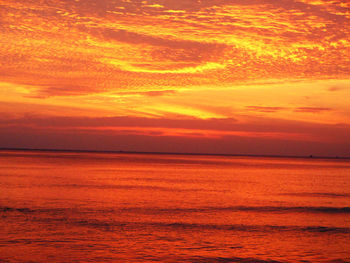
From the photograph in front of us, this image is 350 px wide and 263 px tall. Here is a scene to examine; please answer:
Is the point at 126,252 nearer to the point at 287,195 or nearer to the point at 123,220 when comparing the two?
the point at 123,220

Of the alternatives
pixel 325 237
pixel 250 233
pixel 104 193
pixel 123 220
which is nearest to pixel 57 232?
pixel 123 220

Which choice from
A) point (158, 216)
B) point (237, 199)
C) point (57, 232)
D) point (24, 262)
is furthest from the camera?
point (237, 199)

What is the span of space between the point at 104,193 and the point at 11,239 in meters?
21.7

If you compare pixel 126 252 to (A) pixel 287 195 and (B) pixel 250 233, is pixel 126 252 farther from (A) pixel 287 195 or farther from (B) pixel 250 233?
(A) pixel 287 195

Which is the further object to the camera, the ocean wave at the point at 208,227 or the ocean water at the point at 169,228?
the ocean wave at the point at 208,227

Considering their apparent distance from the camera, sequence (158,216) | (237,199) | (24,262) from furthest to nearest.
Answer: (237,199) → (158,216) → (24,262)

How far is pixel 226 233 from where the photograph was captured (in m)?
24.9

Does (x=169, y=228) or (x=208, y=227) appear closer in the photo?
(x=169, y=228)

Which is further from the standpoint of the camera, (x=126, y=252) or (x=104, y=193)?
(x=104, y=193)

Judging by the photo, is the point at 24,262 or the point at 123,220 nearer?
the point at 24,262

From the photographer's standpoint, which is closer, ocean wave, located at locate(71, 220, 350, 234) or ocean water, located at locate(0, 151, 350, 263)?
ocean water, located at locate(0, 151, 350, 263)

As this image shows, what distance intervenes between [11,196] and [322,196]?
2983cm

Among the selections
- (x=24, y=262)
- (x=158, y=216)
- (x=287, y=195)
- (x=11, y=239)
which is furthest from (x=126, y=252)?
(x=287, y=195)

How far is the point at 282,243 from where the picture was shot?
2264 cm
